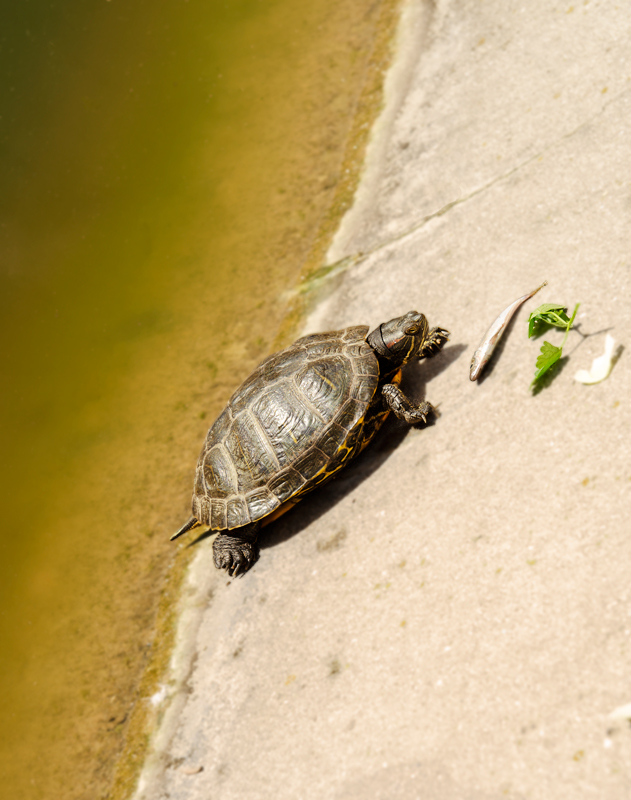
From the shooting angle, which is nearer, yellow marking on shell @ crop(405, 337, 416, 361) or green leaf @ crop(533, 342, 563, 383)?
green leaf @ crop(533, 342, 563, 383)

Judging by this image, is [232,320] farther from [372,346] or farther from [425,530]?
[425,530]

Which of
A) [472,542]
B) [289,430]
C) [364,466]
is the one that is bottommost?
[472,542]

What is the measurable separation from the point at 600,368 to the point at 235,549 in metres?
2.68

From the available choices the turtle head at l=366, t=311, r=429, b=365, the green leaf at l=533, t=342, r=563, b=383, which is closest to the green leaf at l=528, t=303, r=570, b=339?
the green leaf at l=533, t=342, r=563, b=383

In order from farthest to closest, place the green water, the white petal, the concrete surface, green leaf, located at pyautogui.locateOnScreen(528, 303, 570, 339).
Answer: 1. the green water
2. green leaf, located at pyautogui.locateOnScreen(528, 303, 570, 339)
3. the white petal
4. the concrete surface

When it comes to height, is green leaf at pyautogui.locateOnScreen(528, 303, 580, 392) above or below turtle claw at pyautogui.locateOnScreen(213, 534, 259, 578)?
above

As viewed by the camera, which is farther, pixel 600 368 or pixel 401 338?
pixel 401 338

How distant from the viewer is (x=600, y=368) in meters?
3.41

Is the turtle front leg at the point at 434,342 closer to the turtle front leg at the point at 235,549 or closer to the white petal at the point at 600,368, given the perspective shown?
the white petal at the point at 600,368

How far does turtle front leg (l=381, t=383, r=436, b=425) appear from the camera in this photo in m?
3.94

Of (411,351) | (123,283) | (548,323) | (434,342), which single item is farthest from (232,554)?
(123,283)

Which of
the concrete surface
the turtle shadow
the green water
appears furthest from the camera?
the green water

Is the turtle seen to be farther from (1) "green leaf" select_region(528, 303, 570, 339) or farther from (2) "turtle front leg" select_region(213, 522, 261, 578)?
(1) "green leaf" select_region(528, 303, 570, 339)

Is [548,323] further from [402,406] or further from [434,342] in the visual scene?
[402,406]
